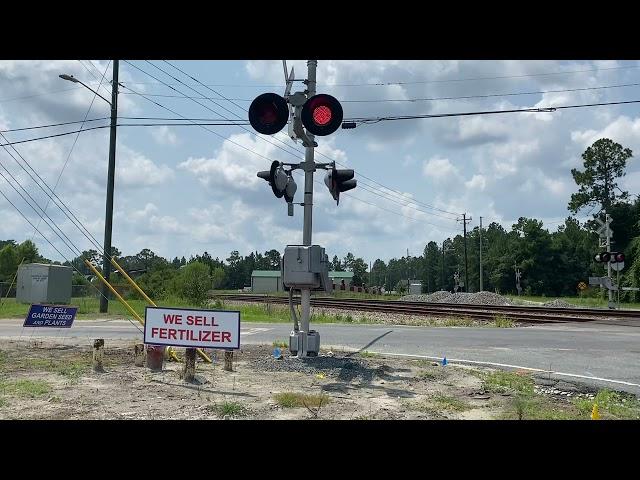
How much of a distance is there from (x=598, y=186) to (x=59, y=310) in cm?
6853

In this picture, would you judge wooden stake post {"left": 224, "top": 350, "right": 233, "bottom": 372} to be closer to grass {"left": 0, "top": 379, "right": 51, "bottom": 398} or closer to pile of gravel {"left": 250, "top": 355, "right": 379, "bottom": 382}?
pile of gravel {"left": 250, "top": 355, "right": 379, "bottom": 382}

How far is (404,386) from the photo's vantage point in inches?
328

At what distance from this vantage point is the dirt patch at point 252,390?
6504 mm

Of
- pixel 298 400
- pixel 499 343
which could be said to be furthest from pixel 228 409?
pixel 499 343

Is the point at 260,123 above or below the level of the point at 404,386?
above

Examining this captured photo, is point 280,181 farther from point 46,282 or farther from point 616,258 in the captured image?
point 616,258

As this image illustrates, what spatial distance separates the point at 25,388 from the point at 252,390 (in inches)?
111


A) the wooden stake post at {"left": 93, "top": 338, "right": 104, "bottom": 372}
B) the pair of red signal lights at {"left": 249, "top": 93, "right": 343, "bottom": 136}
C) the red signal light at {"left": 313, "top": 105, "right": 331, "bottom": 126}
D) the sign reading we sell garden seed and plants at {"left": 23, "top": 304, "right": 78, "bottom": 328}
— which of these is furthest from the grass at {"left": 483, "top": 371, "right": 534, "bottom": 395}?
the sign reading we sell garden seed and plants at {"left": 23, "top": 304, "right": 78, "bottom": 328}

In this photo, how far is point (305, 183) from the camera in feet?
34.0
